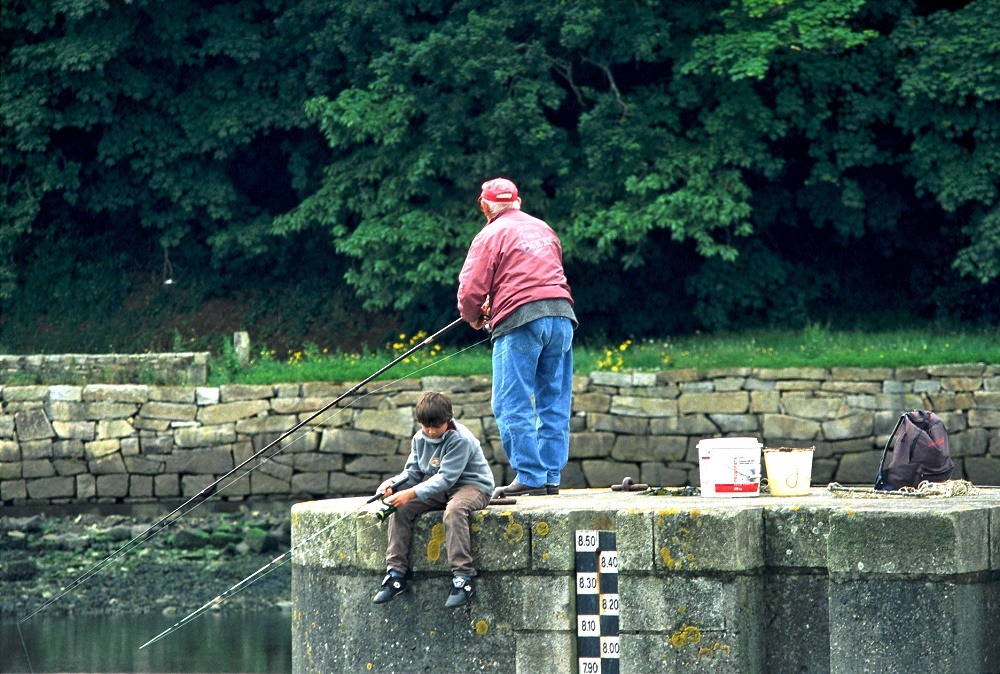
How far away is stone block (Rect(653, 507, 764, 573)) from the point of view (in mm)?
5082

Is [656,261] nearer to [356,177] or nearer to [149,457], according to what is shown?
[356,177]

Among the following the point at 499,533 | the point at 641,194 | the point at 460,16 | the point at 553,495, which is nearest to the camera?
the point at 499,533

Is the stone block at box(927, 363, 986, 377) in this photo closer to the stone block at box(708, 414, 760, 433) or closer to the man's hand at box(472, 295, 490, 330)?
the stone block at box(708, 414, 760, 433)

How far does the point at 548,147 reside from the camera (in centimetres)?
1886

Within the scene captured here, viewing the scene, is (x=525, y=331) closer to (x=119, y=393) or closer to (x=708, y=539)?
(x=708, y=539)

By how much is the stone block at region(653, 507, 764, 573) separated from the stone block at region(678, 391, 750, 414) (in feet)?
34.1

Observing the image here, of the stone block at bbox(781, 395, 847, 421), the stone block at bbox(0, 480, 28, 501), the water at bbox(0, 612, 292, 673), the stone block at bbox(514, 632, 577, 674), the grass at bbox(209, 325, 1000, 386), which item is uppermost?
the grass at bbox(209, 325, 1000, 386)

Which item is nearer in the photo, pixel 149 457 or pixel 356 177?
pixel 149 457

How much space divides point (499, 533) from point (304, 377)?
1110 cm

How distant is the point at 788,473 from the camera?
5969 mm

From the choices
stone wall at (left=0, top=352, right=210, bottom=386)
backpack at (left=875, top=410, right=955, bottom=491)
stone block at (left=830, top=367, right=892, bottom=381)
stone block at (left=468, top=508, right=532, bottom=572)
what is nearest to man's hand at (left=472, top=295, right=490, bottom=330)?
stone block at (left=468, top=508, right=532, bottom=572)

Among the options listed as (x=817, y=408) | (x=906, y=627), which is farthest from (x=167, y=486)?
(x=906, y=627)

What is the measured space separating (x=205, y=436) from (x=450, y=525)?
439 inches

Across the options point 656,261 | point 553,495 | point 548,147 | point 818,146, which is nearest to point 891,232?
point 818,146
